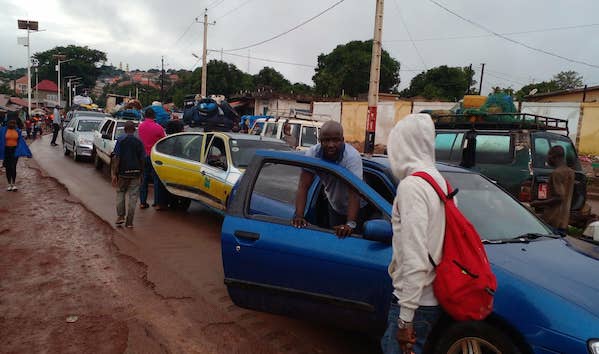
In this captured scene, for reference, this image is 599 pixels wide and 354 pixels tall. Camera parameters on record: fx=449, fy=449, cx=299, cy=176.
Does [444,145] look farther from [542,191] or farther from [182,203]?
[182,203]

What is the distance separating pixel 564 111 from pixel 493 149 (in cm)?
1354

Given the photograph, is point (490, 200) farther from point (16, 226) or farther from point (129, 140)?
point (16, 226)

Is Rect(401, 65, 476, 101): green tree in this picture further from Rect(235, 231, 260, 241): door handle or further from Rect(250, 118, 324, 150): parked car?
Rect(235, 231, 260, 241): door handle

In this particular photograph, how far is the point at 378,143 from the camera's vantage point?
25109 millimetres

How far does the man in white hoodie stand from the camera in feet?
6.96

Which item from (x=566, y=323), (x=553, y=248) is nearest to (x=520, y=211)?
(x=553, y=248)

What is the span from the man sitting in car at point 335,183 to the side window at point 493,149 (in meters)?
4.50

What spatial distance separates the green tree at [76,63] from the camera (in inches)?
4137

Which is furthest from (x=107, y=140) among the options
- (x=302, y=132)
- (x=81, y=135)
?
(x=302, y=132)

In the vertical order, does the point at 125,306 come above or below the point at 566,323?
below

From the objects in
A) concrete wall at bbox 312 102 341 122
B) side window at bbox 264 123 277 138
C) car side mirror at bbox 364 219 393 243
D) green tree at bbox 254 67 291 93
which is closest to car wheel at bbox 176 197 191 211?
side window at bbox 264 123 277 138

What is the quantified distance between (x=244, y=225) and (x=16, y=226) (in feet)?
17.4

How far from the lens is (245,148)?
7.53m

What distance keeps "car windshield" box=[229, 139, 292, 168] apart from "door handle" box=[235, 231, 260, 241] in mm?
3688
